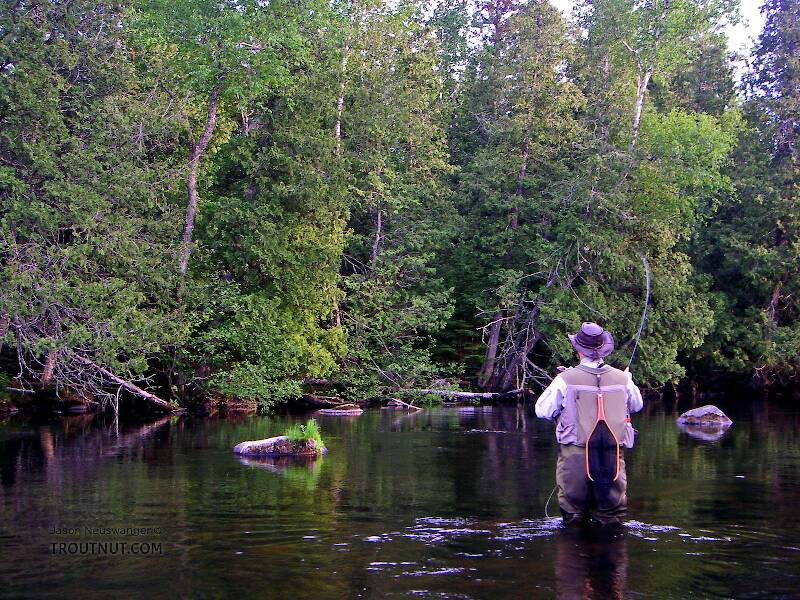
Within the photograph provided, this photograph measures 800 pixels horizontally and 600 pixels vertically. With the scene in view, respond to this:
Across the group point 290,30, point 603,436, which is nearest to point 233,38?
point 290,30

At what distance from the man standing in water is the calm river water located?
1.56 feet

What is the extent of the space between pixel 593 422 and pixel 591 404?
0.53 feet

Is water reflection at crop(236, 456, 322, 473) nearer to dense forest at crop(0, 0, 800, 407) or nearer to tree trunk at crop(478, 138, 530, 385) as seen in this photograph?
dense forest at crop(0, 0, 800, 407)

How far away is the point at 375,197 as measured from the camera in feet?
102

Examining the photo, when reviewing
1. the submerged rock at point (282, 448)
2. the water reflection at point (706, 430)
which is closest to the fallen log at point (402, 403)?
the water reflection at point (706, 430)

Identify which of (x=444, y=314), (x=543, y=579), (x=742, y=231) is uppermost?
(x=742, y=231)

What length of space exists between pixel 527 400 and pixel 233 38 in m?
14.4

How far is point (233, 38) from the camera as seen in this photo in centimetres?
2489

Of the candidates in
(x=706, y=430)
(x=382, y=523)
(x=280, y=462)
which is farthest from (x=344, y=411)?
(x=382, y=523)

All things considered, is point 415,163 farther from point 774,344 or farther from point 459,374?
point 774,344

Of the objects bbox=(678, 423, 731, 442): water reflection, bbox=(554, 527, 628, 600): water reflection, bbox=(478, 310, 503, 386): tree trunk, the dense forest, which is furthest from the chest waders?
bbox=(478, 310, 503, 386): tree trunk

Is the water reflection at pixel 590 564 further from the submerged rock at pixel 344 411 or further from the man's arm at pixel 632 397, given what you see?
the submerged rock at pixel 344 411

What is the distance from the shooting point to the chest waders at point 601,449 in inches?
324

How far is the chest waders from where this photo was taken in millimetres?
8234
